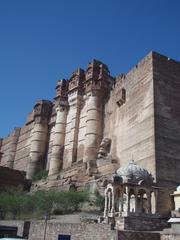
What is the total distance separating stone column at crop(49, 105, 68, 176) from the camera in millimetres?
27859

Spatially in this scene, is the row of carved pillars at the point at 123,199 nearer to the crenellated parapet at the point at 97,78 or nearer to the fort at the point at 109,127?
the fort at the point at 109,127

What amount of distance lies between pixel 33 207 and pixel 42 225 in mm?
5277

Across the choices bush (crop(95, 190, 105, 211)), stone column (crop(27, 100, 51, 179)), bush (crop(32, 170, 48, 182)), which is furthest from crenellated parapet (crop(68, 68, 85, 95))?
bush (crop(95, 190, 105, 211))

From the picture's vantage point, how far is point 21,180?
27.6m

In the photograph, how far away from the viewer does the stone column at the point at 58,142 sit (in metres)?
27.9

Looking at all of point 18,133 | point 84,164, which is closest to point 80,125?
point 84,164

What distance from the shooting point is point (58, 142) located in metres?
28.7

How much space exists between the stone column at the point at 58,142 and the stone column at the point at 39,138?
3.73 m

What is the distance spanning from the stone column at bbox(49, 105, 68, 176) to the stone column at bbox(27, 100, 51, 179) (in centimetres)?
373

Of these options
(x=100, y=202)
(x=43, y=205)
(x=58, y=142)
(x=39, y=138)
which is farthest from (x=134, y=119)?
(x=39, y=138)

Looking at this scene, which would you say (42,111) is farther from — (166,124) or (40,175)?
(166,124)

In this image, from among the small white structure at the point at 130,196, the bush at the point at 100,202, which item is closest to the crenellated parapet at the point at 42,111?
the bush at the point at 100,202

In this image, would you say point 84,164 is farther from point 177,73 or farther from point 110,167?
point 177,73

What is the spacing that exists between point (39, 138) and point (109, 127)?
32.8 feet
